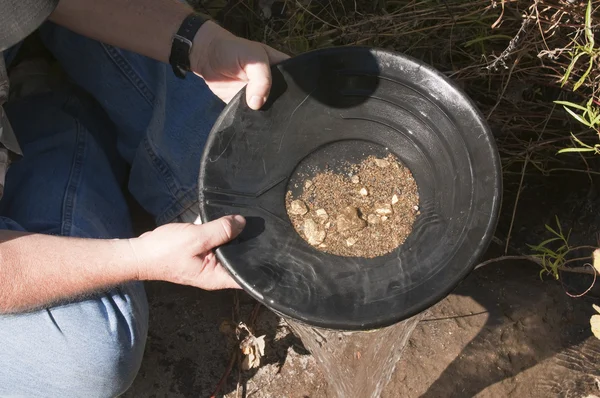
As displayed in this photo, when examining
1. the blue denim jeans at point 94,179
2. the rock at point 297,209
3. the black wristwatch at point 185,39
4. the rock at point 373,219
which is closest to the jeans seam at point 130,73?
the blue denim jeans at point 94,179

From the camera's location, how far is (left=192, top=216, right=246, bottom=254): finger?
1.05 m

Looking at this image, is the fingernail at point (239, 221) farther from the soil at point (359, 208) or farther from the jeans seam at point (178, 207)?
the jeans seam at point (178, 207)

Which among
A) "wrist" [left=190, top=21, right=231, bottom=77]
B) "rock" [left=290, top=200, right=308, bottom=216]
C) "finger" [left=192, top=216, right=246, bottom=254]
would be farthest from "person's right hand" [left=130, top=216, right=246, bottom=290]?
"wrist" [left=190, top=21, right=231, bottom=77]

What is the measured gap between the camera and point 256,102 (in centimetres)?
114

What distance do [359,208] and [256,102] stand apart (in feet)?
0.93

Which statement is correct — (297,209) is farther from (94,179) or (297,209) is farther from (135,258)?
(94,179)

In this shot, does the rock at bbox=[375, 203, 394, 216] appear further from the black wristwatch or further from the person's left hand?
the black wristwatch

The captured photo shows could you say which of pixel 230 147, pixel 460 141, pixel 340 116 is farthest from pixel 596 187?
pixel 230 147

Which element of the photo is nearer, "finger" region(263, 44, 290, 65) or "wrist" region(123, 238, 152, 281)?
"wrist" region(123, 238, 152, 281)

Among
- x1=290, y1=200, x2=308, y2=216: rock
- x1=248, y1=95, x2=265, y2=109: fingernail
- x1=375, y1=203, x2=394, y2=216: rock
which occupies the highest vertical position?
x1=248, y1=95, x2=265, y2=109: fingernail

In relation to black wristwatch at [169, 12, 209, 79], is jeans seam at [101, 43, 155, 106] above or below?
below

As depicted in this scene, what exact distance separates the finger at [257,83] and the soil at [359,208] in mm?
198

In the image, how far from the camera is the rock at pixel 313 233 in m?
1.18

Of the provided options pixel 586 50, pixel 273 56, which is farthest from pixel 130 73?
pixel 586 50
